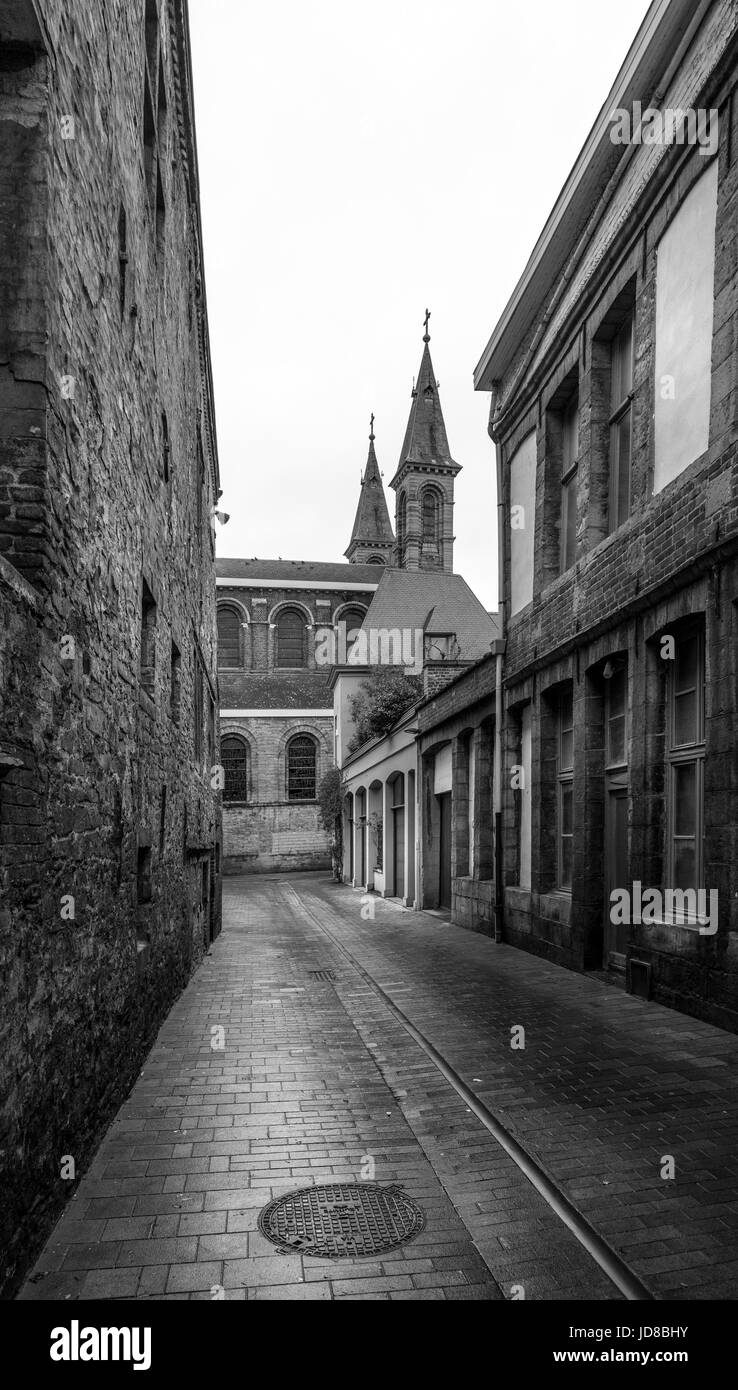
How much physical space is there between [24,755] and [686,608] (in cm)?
631

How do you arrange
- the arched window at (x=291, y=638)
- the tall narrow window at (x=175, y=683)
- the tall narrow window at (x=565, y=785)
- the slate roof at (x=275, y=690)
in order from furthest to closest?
the arched window at (x=291, y=638), the slate roof at (x=275, y=690), the tall narrow window at (x=565, y=785), the tall narrow window at (x=175, y=683)

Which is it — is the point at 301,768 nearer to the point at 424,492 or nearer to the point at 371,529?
the point at 424,492

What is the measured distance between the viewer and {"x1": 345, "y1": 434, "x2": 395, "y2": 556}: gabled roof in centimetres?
6700

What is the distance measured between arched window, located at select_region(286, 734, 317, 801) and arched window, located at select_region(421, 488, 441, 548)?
54.7 ft

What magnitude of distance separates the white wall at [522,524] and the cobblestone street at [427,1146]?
20.9ft

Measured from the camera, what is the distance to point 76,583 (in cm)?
495

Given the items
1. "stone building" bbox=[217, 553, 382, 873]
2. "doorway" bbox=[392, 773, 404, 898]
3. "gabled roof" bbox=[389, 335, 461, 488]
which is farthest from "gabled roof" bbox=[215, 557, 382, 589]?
"doorway" bbox=[392, 773, 404, 898]

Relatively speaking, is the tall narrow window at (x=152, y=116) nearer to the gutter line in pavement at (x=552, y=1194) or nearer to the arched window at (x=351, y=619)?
the gutter line in pavement at (x=552, y=1194)

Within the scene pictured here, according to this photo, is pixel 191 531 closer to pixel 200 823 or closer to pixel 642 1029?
pixel 200 823

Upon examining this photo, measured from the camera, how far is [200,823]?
14086 millimetres

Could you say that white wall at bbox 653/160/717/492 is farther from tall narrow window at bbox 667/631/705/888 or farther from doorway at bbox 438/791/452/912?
doorway at bbox 438/791/452/912

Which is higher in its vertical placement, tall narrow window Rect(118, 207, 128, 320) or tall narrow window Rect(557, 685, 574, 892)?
tall narrow window Rect(118, 207, 128, 320)

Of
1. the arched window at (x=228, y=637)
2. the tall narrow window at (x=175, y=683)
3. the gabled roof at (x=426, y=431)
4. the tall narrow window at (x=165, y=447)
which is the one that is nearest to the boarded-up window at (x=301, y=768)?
the arched window at (x=228, y=637)

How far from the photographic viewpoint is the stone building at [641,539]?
787 cm
